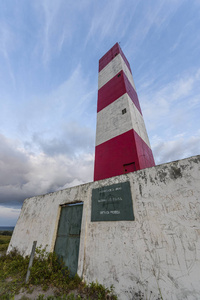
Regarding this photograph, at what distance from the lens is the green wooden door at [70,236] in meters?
4.26

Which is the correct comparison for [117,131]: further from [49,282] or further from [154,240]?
[49,282]

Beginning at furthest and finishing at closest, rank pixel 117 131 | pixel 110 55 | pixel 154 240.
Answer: pixel 110 55
pixel 117 131
pixel 154 240

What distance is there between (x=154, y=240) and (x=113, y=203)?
57.2 inches

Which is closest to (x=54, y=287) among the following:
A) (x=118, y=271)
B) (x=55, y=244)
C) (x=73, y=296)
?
(x=73, y=296)

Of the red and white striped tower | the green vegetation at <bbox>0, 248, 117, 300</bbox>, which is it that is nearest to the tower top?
the red and white striped tower

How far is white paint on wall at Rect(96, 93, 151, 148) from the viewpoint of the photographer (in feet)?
27.0

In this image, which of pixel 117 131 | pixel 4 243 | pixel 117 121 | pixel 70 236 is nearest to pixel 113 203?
pixel 70 236

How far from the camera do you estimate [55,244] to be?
4938 mm

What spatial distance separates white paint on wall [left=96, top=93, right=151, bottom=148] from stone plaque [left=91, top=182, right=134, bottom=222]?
4.68 metres

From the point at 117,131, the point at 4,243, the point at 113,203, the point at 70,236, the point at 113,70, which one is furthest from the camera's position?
the point at 113,70

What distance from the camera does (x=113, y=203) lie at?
159 inches

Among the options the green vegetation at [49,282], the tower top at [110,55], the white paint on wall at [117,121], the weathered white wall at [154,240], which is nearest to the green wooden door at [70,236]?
the green vegetation at [49,282]

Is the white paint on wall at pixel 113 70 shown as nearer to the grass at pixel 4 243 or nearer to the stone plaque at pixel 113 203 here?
the stone plaque at pixel 113 203

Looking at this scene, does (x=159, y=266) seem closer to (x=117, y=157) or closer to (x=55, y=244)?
(x=55, y=244)
